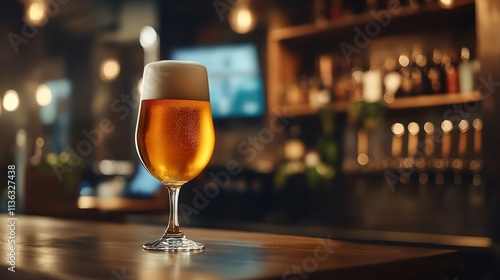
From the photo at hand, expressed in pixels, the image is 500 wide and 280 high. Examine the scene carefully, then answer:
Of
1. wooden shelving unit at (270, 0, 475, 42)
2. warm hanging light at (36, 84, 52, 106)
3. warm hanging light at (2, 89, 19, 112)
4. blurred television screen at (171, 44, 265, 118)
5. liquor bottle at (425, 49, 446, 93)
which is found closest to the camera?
wooden shelving unit at (270, 0, 475, 42)

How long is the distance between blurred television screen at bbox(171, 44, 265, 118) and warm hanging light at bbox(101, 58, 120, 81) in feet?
2.82

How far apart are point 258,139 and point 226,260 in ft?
12.2

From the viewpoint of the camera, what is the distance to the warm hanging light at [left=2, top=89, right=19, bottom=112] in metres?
6.64

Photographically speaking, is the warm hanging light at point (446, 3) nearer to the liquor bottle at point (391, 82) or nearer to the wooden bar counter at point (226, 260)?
the liquor bottle at point (391, 82)

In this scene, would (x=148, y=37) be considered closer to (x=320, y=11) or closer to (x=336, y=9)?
(x=320, y=11)

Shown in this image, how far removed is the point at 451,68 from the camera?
11.2 ft

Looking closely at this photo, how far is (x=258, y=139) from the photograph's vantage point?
446cm

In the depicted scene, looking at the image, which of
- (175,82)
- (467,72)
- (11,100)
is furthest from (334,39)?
(11,100)

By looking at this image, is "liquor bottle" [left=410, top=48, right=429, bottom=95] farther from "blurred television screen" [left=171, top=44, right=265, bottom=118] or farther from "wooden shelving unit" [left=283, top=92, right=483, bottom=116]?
"blurred television screen" [left=171, top=44, right=265, bottom=118]

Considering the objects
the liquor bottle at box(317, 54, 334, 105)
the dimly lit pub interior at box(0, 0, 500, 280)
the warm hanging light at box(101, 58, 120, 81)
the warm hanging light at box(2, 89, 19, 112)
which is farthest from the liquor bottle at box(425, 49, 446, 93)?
the warm hanging light at box(2, 89, 19, 112)

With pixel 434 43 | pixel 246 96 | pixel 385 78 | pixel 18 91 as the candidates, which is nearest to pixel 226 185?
pixel 246 96

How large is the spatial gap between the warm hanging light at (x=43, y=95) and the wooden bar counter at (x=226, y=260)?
17.9 ft

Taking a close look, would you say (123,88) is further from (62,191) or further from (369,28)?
(369,28)

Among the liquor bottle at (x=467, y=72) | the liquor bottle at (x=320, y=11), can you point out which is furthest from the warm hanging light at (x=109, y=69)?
the liquor bottle at (x=467, y=72)
